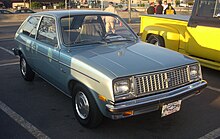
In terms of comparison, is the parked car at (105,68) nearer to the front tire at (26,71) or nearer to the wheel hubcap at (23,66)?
the front tire at (26,71)

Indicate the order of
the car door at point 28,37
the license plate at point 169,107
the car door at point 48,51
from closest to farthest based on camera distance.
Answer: the license plate at point 169,107
the car door at point 48,51
the car door at point 28,37

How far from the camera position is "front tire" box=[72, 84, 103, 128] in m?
3.54

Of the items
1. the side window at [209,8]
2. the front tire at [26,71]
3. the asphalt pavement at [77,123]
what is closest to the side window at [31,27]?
the front tire at [26,71]

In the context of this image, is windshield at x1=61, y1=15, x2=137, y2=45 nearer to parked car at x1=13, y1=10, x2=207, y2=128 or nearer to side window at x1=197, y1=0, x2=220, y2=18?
parked car at x1=13, y1=10, x2=207, y2=128

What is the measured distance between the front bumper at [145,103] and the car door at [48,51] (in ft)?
4.86

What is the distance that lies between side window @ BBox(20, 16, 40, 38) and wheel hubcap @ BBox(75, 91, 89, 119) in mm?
2007

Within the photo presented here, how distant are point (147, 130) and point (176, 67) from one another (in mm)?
995

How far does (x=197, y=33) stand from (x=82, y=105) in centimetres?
378

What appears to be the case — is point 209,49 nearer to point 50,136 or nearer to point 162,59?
point 162,59

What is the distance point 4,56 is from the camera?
8570 mm

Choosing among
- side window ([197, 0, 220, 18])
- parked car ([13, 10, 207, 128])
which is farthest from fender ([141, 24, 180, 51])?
parked car ([13, 10, 207, 128])

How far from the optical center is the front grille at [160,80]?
3.34m

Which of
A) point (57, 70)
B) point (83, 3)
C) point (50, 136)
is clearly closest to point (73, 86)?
point (57, 70)

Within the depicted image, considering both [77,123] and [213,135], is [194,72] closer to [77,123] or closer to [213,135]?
[213,135]
